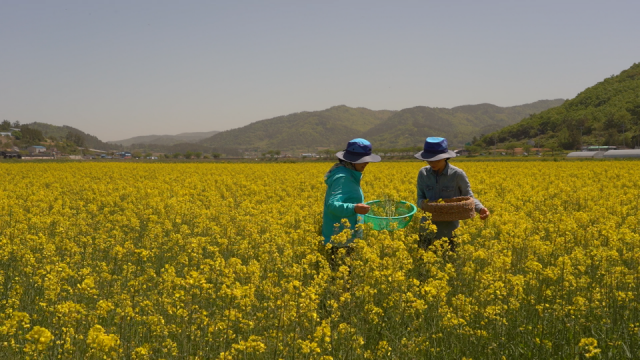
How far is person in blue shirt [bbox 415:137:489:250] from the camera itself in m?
5.30

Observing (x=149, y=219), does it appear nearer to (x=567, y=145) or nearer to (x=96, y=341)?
(x=96, y=341)

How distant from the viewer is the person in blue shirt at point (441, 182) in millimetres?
5301

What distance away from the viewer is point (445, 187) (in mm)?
5566

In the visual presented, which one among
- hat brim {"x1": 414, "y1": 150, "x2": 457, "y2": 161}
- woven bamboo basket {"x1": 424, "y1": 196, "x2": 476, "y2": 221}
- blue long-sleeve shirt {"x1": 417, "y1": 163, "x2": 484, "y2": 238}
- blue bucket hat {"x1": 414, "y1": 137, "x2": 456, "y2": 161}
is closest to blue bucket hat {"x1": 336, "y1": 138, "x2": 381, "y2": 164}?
hat brim {"x1": 414, "y1": 150, "x2": 457, "y2": 161}

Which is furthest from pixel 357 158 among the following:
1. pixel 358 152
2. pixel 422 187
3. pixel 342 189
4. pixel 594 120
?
pixel 594 120

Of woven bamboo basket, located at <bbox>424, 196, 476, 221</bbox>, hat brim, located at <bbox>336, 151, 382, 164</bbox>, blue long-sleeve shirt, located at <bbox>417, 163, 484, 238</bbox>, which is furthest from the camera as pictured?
blue long-sleeve shirt, located at <bbox>417, 163, 484, 238</bbox>

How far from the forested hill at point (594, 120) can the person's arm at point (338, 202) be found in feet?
304

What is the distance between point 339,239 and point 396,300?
886 millimetres

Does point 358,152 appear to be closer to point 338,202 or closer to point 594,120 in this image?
point 338,202

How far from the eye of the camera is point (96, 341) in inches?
102

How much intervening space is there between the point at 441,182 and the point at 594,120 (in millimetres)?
108408

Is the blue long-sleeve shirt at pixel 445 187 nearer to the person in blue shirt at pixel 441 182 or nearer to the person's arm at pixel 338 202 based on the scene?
the person in blue shirt at pixel 441 182

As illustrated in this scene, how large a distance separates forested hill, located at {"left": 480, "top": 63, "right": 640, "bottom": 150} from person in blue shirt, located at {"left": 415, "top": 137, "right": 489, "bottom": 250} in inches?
3589

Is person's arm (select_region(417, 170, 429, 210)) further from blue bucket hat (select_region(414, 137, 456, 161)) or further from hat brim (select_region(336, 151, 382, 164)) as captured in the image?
hat brim (select_region(336, 151, 382, 164))
